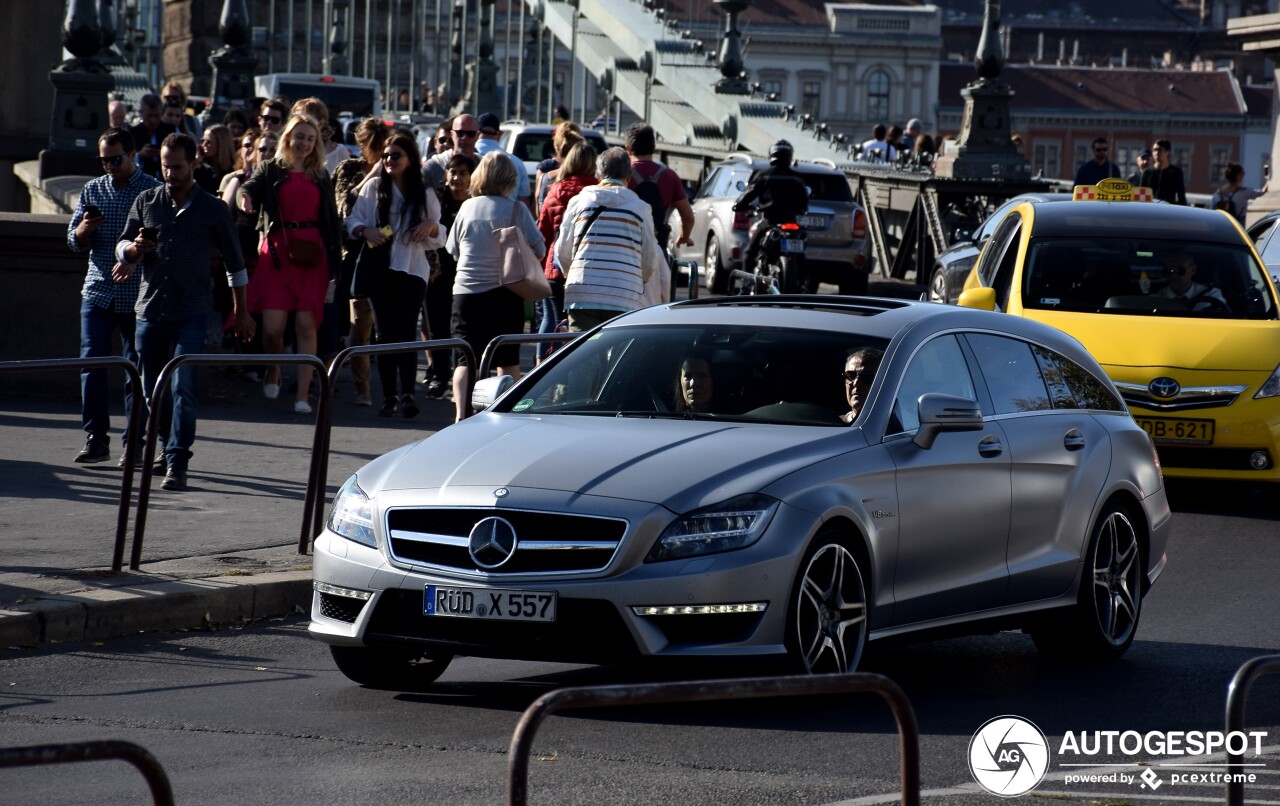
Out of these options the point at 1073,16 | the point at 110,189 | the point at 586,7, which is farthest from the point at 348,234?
the point at 1073,16

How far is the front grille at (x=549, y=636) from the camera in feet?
21.0

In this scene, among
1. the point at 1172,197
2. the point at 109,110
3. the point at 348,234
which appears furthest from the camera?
the point at 1172,197

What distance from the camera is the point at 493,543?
256 inches

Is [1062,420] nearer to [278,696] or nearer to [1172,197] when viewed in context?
[278,696]

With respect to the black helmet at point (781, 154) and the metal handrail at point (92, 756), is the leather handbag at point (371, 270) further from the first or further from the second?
the metal handrail at point (92, 756)

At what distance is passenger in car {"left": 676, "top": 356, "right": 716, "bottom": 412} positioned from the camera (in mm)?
7516

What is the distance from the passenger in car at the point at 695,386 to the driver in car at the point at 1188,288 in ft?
21.2

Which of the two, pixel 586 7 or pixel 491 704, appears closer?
pixel 491 704

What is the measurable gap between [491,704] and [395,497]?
29.8 inches

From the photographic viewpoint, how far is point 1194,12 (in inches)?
6358

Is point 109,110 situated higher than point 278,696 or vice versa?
point 109,110

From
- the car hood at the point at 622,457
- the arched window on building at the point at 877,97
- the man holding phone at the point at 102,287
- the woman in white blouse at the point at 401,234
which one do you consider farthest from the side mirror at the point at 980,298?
the arched window on building at the point at 877,97

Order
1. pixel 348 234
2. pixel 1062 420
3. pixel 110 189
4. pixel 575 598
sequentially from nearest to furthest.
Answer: pixel 575 598 < pixel 1062 420 < pixel 110 189 < pixel 348 234

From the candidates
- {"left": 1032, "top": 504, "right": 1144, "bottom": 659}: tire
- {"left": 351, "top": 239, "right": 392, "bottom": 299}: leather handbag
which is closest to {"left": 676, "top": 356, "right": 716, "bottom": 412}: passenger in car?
{"left": 1032, "top": 504, "right": 1144, "bottom": 659}: tire
